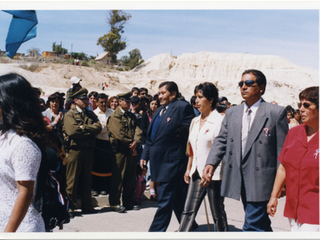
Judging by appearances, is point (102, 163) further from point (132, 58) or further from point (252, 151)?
point (132, 58)

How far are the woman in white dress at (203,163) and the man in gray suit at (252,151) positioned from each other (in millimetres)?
445

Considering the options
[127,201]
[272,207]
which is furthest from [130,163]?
[272,207]

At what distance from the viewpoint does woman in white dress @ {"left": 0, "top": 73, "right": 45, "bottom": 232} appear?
2.37m

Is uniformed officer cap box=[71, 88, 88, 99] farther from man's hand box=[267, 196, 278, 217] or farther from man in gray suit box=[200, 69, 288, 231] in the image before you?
man's hand box=[267, 196, 278, 217]

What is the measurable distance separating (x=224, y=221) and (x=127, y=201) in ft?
9.06

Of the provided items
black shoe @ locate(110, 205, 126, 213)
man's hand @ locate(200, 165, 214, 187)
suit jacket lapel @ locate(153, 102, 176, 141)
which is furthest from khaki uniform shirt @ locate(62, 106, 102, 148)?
man's hand @ locate(200, 165, 214, 187)

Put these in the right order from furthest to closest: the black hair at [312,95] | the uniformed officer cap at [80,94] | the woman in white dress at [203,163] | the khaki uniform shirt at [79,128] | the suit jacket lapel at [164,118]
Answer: the uniformed officer cap at [80,94]
the khaki uniform shirt at [79,128]
the suit jacket lapel at [164,118]
the woman in white dress at [203,163]
the black hair at [312,95]

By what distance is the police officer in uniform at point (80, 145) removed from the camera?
6328 mm

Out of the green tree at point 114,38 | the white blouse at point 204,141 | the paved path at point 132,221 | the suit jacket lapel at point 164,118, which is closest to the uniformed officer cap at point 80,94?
A: the suit jacket lapel at point 164,118

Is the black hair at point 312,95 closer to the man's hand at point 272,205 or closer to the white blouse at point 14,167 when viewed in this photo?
the man's hand at point 272,205

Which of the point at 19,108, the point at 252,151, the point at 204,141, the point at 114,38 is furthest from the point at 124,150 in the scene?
the point at 114,38

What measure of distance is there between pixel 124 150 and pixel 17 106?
4555mm

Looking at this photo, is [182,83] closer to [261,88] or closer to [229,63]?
[229,63]

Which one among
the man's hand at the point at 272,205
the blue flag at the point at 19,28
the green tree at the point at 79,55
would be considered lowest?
the man's hand at the point at 272,205
